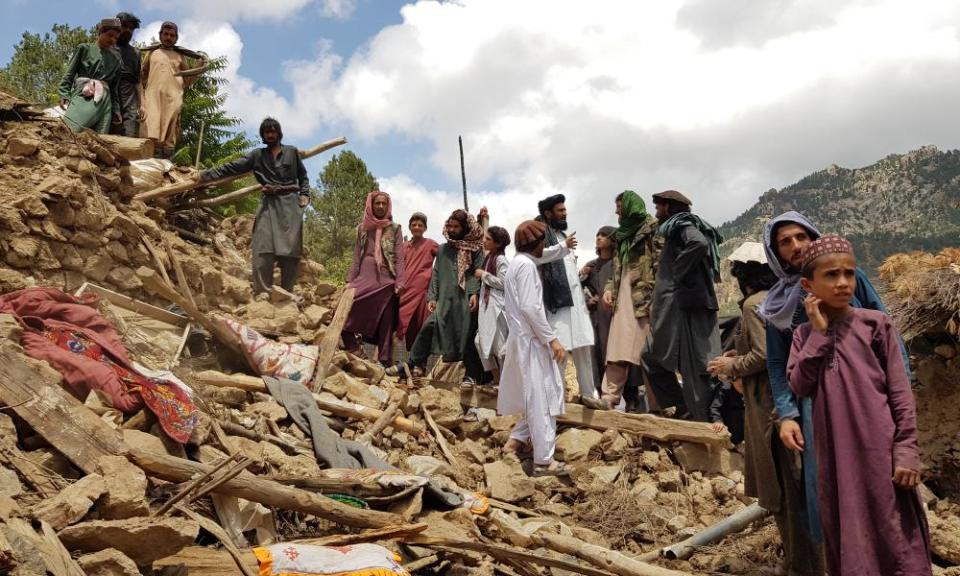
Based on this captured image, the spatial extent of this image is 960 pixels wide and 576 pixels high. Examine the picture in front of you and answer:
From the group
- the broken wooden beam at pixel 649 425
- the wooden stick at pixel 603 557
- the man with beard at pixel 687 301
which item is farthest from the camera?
the broken wooden beam at pixel 649 425

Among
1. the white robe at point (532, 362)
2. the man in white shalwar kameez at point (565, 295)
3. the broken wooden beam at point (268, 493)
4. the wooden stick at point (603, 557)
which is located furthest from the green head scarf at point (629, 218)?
the broken wooden beam at point (268, 493)

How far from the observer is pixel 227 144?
18.5 m

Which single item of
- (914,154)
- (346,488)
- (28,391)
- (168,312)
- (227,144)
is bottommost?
(346,488)

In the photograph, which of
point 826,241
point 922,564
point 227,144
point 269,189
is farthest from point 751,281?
point 227,144

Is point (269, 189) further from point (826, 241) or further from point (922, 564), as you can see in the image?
point (922, 564)

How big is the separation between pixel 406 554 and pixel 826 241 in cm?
223

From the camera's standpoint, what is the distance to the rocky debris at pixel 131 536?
246cm

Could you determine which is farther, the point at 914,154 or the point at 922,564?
the point at 914,154

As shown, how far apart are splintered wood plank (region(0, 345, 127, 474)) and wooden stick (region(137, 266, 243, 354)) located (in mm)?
2403

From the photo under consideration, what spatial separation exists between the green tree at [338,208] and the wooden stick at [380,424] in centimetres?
1796

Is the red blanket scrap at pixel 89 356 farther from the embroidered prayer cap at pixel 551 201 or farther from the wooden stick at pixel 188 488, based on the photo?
the embroidered prayer cap at pixel 551 201

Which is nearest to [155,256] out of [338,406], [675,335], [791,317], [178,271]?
[178,271]

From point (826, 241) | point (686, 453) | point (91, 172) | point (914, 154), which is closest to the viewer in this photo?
point (826, 241)

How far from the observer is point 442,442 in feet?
18.7
